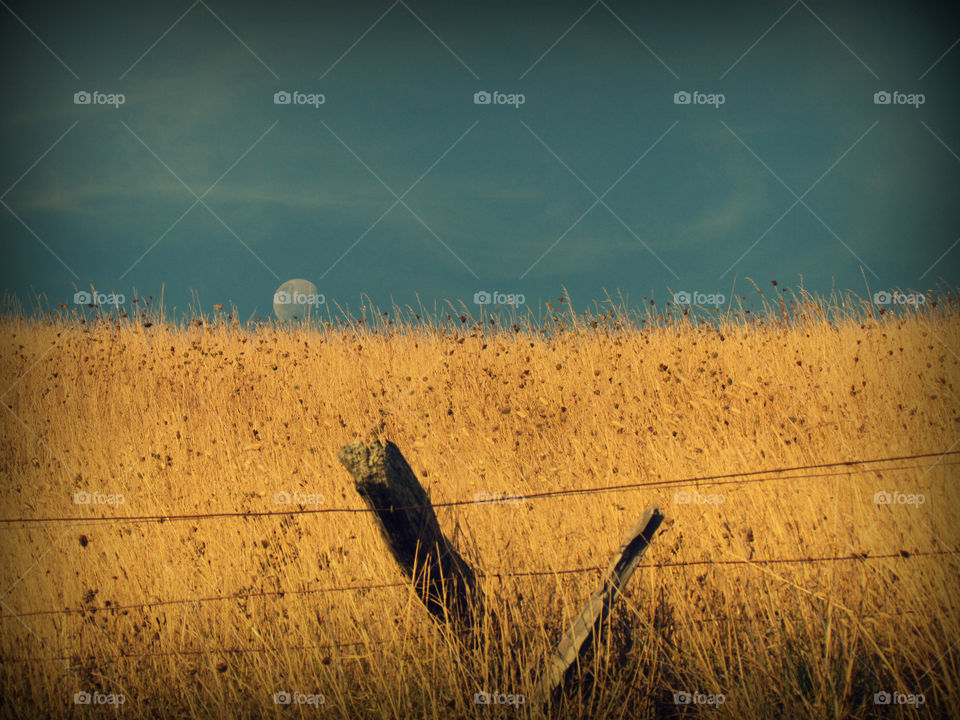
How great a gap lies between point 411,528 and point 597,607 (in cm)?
79

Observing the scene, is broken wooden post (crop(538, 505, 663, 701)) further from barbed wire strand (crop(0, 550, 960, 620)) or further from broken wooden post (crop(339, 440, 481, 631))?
barbed wire strand (crop(0, 550, 960, 620))

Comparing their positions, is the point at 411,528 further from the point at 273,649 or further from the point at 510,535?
the point at 510,535

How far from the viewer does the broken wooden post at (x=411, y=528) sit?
108 inches

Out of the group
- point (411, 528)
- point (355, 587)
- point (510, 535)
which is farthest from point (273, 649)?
point (510, 535)

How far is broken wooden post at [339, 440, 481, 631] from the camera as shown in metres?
2.74

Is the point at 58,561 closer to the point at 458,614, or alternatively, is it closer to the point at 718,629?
the point at 458,614

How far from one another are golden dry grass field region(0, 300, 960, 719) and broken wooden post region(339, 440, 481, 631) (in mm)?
144

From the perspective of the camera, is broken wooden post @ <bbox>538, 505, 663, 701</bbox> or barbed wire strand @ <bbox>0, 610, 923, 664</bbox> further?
barbed wire strand @ <bbox>0, 610, 923, 664</bbox>

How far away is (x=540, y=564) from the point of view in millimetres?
3873

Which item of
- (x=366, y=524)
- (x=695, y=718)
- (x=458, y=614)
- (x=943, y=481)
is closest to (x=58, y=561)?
(x=366, y=524)

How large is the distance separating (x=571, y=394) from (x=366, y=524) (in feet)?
14.8

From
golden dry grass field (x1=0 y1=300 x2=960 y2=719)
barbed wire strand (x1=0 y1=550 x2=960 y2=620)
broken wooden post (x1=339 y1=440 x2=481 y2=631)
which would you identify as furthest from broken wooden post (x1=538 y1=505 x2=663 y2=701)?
barbed wire strand (x1=0 y1=550 x2=960 y2=620)

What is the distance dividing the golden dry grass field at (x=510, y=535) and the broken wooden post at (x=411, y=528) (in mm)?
144

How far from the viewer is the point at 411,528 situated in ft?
9.14
